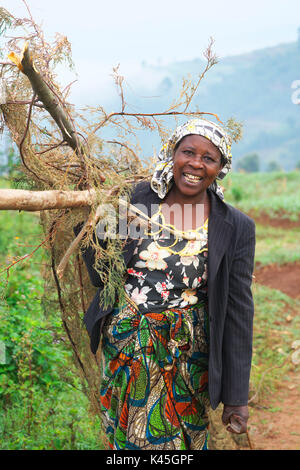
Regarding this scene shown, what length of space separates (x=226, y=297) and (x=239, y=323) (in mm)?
157

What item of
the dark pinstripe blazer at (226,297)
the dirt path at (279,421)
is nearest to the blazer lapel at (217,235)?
the dark pinstripe blazer at (226,297)

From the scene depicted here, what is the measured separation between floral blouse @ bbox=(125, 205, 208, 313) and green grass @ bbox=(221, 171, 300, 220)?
184 inches

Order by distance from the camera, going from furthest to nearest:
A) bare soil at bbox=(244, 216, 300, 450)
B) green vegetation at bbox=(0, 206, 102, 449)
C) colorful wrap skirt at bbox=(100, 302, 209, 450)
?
1. bare soil at bbox=(244, 216, 300, 450)
2. green vegetation at bbox=(0, 206, 102, 449)
3. colorful wrap skirt at bbox=(100, 302, 209, 450)

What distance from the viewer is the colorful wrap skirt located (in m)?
2.28

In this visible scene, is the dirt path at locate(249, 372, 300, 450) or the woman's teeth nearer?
the woman's teeth

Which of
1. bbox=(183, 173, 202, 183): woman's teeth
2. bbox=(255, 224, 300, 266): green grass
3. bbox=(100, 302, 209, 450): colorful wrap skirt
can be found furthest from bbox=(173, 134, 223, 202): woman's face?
bbox=(255, 224, 300, 266): green grass

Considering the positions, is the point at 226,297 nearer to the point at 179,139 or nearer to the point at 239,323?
the point at 239,323

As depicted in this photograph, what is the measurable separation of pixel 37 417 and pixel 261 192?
15.4 metres

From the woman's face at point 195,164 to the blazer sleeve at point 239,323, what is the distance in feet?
0.94

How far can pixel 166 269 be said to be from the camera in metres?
2.24

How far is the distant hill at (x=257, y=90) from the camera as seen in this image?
126 m

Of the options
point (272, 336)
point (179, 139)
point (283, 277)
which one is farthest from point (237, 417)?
point (283, 277)

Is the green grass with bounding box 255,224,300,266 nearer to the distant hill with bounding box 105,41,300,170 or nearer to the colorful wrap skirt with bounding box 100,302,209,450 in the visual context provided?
the colorful wrap skirt with bounding box 100,302,209,450
